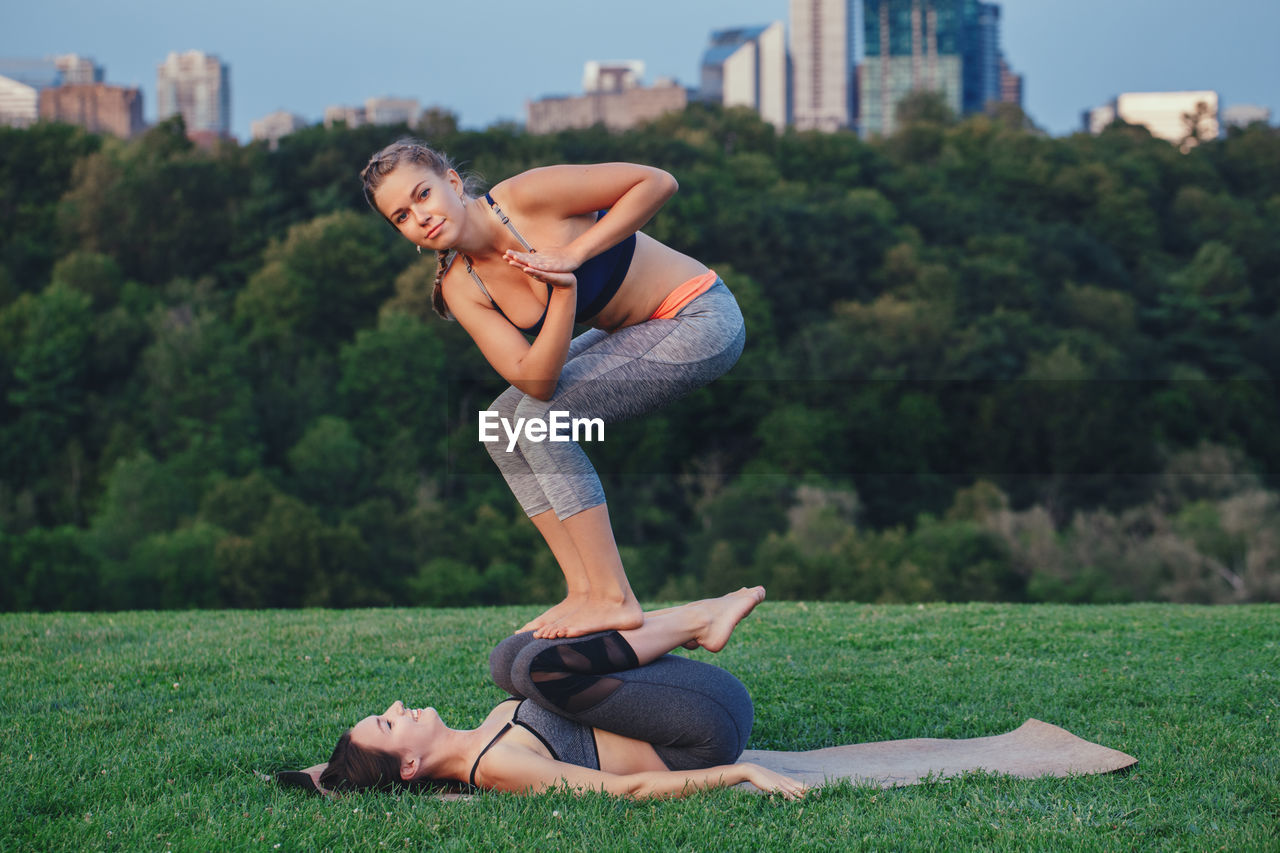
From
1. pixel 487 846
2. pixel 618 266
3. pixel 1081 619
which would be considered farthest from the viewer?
pixel 1081 619

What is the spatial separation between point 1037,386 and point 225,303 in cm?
3590

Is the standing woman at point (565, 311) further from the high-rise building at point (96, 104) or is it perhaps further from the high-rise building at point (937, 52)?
the high-rise building at point (937, 52)

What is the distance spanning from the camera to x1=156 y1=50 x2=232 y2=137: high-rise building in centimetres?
14100

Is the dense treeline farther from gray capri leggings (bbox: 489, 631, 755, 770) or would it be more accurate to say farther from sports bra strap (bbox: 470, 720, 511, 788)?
sports bra strap (bbox: 470, 720, 511, 788)

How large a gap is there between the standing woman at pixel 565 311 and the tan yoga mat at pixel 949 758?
850mm

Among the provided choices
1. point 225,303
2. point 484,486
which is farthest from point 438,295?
point 225,303

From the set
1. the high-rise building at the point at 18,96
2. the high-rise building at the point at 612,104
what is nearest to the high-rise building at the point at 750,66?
the high-rise building at the point at 612,104

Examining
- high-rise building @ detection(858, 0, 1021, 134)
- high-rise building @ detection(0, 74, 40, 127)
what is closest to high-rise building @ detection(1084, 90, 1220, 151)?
high-rise building @ detection(858, 0, 1021, 134)

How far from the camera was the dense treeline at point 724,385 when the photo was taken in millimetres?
38094

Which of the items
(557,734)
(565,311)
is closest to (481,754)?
(557,734)

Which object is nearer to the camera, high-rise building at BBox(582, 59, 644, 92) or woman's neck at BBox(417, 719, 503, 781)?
woman's neck at BBox(417, 719, 503, 781)

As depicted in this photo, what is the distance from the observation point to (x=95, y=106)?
297 feet

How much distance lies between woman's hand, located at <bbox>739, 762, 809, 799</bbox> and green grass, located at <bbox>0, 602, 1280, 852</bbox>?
58 mm

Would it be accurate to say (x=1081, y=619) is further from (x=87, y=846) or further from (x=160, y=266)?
(x=160, y=266)
